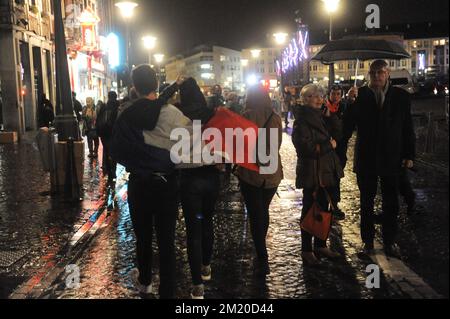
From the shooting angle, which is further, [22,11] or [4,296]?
[22,11]

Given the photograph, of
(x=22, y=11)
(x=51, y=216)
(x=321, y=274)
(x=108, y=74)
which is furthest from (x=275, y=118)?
(x=108, y=74)

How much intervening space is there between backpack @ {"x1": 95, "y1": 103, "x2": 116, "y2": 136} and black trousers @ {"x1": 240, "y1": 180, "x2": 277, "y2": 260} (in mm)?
5716

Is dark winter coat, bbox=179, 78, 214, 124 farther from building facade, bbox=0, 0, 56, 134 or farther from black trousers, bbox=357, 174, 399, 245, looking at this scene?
building facade, bbox=0, 0, 56, 134

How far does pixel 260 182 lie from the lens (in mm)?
5566

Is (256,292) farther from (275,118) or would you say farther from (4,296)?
(4,296)

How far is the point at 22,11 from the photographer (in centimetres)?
2634

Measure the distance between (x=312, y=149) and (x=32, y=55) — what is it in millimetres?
25402

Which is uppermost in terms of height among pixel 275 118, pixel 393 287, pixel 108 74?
pixel 108 74

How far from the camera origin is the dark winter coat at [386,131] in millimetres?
6098

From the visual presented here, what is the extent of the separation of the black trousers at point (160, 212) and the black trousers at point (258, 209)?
A: 1.13 meters

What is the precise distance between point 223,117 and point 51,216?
470 cm

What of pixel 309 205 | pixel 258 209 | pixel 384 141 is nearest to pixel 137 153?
pixel 258 209

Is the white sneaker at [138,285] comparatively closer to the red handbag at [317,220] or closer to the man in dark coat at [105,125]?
the red handbag at [317,220]

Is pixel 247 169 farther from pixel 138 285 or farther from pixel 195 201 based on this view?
pixel 138 285
